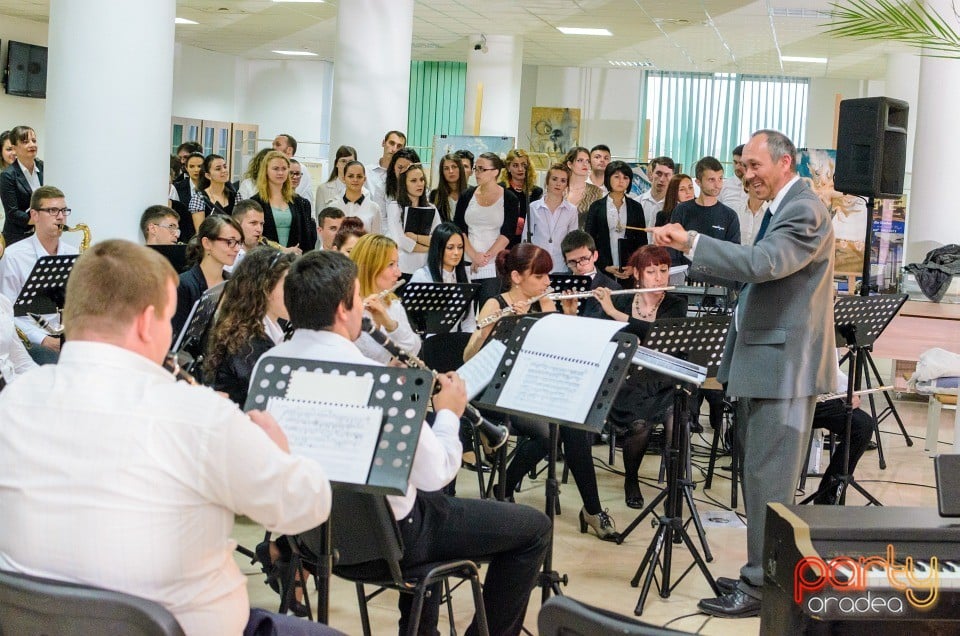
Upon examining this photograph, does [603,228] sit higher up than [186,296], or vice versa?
[603,228]

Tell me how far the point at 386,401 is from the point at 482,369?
90 centimetres

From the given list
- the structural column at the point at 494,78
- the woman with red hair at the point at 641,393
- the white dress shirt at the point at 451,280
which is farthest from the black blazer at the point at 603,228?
the structural column at the point at 494,78

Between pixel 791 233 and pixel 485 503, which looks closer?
pixel 485 503

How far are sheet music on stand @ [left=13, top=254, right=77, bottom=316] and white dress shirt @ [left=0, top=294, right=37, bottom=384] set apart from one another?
0.21m

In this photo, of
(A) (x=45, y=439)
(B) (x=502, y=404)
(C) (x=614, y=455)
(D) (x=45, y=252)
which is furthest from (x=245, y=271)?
(C) (x=614, y=455)

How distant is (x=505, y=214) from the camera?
22.0 ft

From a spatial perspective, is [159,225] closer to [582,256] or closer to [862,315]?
[582,256]

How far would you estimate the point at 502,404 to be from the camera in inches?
115

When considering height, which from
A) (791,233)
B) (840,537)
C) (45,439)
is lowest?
(840,537)

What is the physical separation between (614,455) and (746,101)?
512 inches

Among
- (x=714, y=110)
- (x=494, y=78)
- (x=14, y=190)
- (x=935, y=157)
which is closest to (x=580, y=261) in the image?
(x=935, y=157)

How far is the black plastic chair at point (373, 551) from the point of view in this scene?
2.47 metres

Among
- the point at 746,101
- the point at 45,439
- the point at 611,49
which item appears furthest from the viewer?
the point at 746,101

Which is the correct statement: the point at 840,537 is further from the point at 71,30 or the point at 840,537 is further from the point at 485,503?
the point at 71,30
